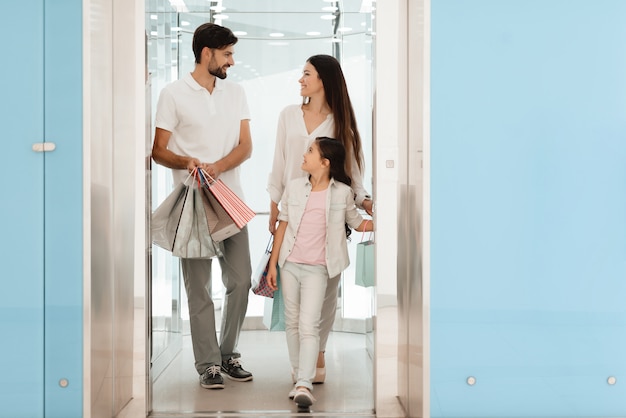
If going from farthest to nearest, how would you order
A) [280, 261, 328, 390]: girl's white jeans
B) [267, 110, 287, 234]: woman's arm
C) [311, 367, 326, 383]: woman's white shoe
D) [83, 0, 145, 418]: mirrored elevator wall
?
[267, 110, 287, 234]: woman's arm < [311, 367, 326, 383]: woman's white shoe < [280, 261, 328, 390]: girl's white jeans < [83, 0, 145, 418]: mirrored elevator wall

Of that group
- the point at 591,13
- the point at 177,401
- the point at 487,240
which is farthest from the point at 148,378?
the point at 591,13

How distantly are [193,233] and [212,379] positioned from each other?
2.31 ft

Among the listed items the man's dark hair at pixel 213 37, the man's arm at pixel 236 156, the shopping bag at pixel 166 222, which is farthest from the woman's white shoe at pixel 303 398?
the man's dark hair at pixel 213 37

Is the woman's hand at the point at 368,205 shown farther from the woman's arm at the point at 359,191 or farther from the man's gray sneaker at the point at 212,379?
the man's gray sneaker at the point at 212,379

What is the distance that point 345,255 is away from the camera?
3.52 meters

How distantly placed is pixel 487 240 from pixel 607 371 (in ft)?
2.22

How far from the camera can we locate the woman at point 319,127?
3844mm

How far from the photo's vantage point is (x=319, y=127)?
12.8ft

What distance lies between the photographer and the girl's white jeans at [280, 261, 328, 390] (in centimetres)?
339

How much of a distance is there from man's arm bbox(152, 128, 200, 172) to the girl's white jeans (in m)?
0.69

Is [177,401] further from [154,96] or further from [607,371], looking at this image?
[607,371]

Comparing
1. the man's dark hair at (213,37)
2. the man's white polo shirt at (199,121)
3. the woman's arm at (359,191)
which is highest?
the man's dark hair at (213,37)

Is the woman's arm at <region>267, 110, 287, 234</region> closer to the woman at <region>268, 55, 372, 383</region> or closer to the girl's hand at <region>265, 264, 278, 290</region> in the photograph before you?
the woman at <region>268, 55, 372, 383</region>

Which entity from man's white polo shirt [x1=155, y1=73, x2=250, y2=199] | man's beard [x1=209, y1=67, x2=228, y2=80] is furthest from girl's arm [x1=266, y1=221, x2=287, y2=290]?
man's beard [x1=209, y1=67, x2=228, y2=80]
